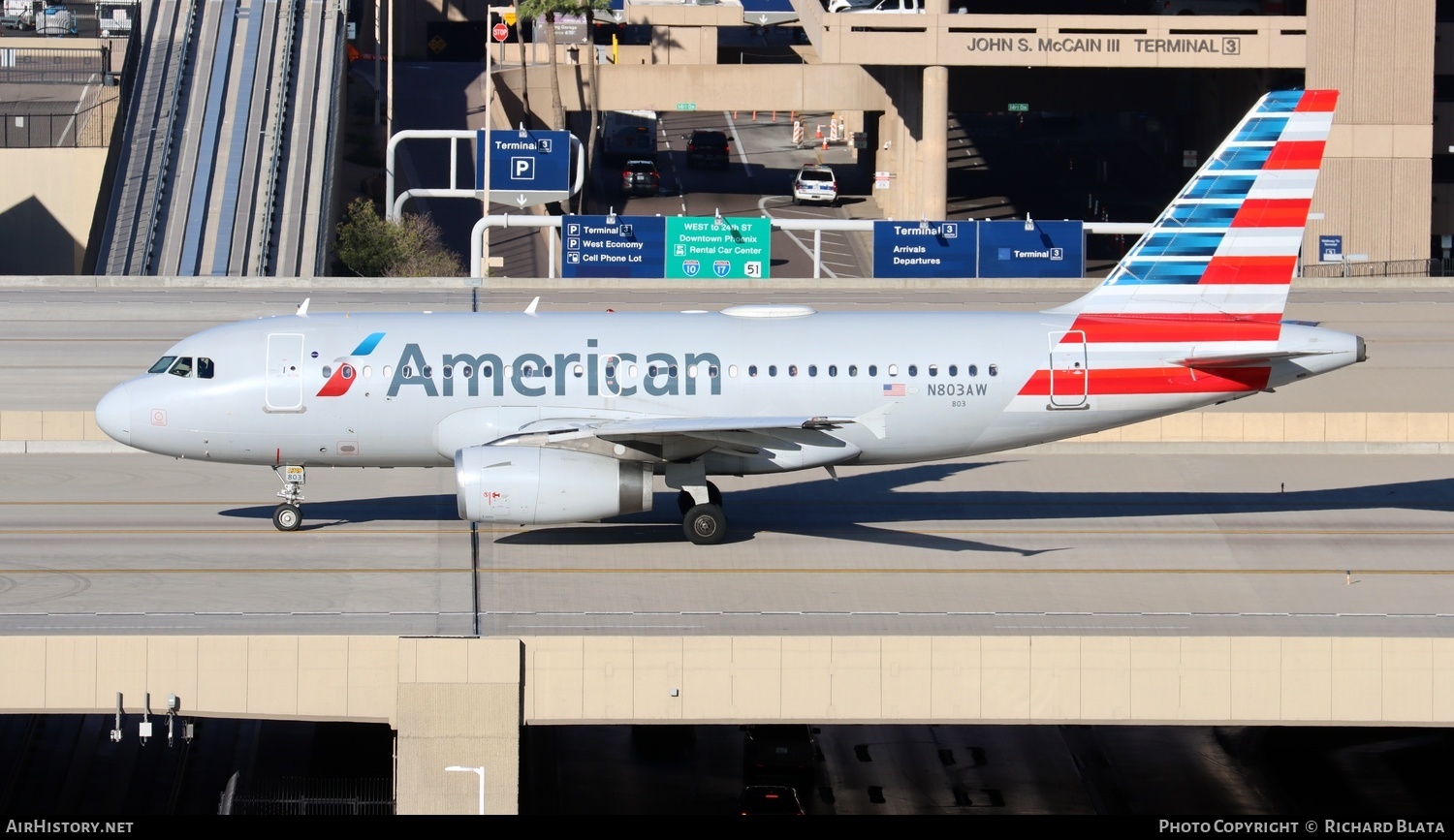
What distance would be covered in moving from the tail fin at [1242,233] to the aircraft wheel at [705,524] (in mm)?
7758

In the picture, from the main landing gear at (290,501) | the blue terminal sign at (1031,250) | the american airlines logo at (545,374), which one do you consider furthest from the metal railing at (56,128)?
the american airlines logo at (545,374)

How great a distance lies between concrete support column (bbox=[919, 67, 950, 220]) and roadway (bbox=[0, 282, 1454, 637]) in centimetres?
4442

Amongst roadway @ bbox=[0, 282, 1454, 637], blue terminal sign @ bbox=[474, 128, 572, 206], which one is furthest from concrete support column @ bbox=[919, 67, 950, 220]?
roadway @ bbox=[0, 282, 1454, 637]

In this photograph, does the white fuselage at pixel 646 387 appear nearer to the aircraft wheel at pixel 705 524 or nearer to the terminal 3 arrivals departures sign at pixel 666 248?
the aircraft wheel at pixel 705 524

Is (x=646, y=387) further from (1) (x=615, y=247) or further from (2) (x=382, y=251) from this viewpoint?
(2) (x=382, y=251)

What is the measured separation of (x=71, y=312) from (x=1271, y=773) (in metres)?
41.4

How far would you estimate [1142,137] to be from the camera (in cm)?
11825

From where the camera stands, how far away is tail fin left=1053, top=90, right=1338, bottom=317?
31.7m

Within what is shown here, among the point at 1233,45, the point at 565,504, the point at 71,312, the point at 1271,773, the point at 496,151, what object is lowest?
the point at 1271,773

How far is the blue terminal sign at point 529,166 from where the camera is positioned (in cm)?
7125

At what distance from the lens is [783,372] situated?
1226 inches

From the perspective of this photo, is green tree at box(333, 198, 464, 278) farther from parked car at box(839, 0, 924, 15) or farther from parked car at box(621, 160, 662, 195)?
parked car at box(839, 0, 924, 15)

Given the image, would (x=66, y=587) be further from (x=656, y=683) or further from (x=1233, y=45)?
(x=1233, y=45)

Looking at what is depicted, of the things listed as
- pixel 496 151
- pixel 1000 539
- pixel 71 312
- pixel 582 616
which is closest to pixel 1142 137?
pixel 496 151
